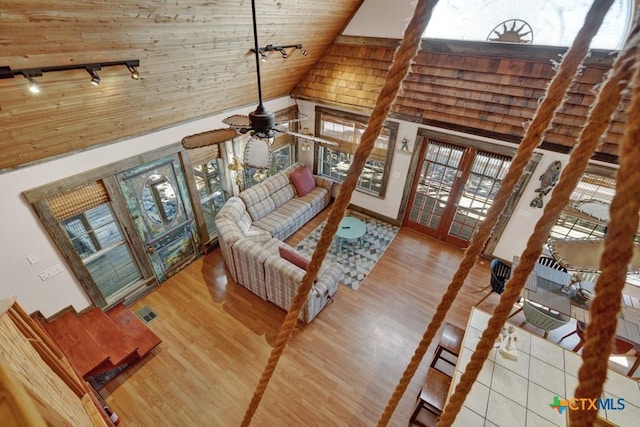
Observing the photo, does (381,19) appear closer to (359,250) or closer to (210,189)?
(359,250)

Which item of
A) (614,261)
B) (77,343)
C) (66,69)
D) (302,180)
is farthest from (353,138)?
(614,261)

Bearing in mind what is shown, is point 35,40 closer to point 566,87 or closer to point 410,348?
point 566,87

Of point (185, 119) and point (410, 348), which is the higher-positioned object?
point (185, 119)

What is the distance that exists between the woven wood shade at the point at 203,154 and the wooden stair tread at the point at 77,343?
102 inches

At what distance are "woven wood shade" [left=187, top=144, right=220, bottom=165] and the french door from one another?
3612mm

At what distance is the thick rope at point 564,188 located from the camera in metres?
0.46

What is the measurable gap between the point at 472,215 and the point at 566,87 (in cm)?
509

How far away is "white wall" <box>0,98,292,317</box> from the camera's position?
287cm

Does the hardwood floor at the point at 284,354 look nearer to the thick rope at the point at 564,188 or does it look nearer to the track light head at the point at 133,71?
the thick rope at the point at 564,188

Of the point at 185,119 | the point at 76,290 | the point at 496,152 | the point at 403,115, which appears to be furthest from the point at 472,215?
the point at 76,290

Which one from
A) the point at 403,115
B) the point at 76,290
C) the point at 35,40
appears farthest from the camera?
the point at 403,115

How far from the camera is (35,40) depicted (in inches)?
77.7

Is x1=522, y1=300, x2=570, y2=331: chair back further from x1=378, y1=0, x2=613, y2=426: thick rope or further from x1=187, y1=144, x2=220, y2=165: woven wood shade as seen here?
x1=187, y1=144, x2=220, y2=165: woven wood shade

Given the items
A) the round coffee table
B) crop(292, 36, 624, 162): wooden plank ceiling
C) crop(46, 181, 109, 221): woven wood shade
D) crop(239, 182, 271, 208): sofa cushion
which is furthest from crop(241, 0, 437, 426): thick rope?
crop(239, 182, 271, 208): sofa cushion
